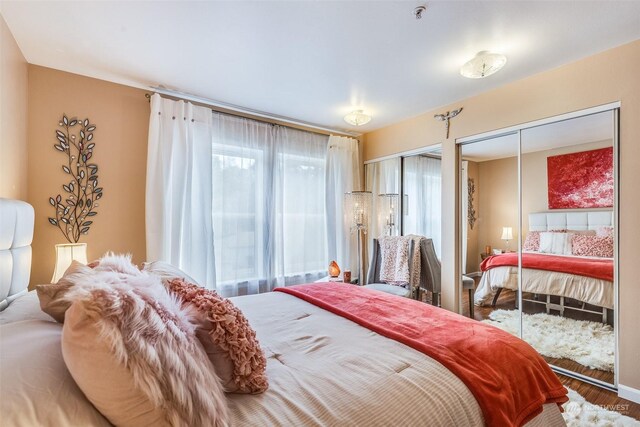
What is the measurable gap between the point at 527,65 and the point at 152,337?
3.13m

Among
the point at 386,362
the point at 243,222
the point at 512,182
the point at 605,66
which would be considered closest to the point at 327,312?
the point at 386,362

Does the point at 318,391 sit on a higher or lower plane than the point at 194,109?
lower

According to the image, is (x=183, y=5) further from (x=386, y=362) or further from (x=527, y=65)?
(x=527, y=65)

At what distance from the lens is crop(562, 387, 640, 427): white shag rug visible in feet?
5.89

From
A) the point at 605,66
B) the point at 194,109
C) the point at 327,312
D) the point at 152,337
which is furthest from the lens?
the point at 194,109

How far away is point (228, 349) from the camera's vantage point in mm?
965

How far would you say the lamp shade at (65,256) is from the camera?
6.65 ft

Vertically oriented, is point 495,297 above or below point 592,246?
below

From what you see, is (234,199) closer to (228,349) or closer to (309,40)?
(309,40)

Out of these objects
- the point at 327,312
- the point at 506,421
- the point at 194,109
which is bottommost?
the point at 506,421

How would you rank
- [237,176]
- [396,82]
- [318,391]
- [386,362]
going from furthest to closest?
[237,176] < [396,82] < [386,362] < [318,391]

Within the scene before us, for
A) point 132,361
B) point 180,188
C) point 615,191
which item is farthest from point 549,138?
point 180,188

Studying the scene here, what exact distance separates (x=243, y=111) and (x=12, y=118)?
6.17 ft

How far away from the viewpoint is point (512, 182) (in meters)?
2.78
